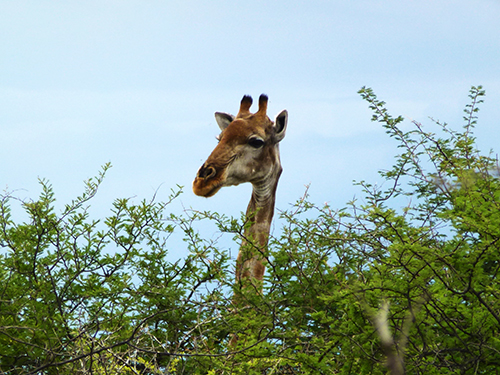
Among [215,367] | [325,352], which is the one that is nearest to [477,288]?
[325,352]

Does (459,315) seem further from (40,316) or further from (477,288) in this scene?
(40,316)

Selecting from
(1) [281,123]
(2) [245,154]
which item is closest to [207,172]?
(2) [245,154]

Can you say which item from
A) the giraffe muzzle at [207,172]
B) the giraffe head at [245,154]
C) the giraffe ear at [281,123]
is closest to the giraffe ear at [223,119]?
the giraffe head at [245,154]

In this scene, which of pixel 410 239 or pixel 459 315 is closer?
pixel 459 315

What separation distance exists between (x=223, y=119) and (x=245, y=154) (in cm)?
114

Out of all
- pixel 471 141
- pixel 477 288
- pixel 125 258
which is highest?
pixel 471 141

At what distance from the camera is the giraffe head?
7305 millimetres

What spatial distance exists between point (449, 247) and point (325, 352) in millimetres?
1333

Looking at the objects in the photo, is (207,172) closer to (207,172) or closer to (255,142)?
(207,172)

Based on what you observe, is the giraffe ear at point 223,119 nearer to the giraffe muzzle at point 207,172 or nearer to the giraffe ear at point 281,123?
the giraffe ear at point 281,123

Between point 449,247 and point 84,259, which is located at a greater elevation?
point 84,259

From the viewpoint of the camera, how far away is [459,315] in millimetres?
4641

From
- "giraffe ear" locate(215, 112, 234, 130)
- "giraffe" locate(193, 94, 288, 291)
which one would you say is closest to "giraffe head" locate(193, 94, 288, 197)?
"giraffe" locate(193, 94, 288, 291)

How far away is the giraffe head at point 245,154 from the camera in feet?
24.0
